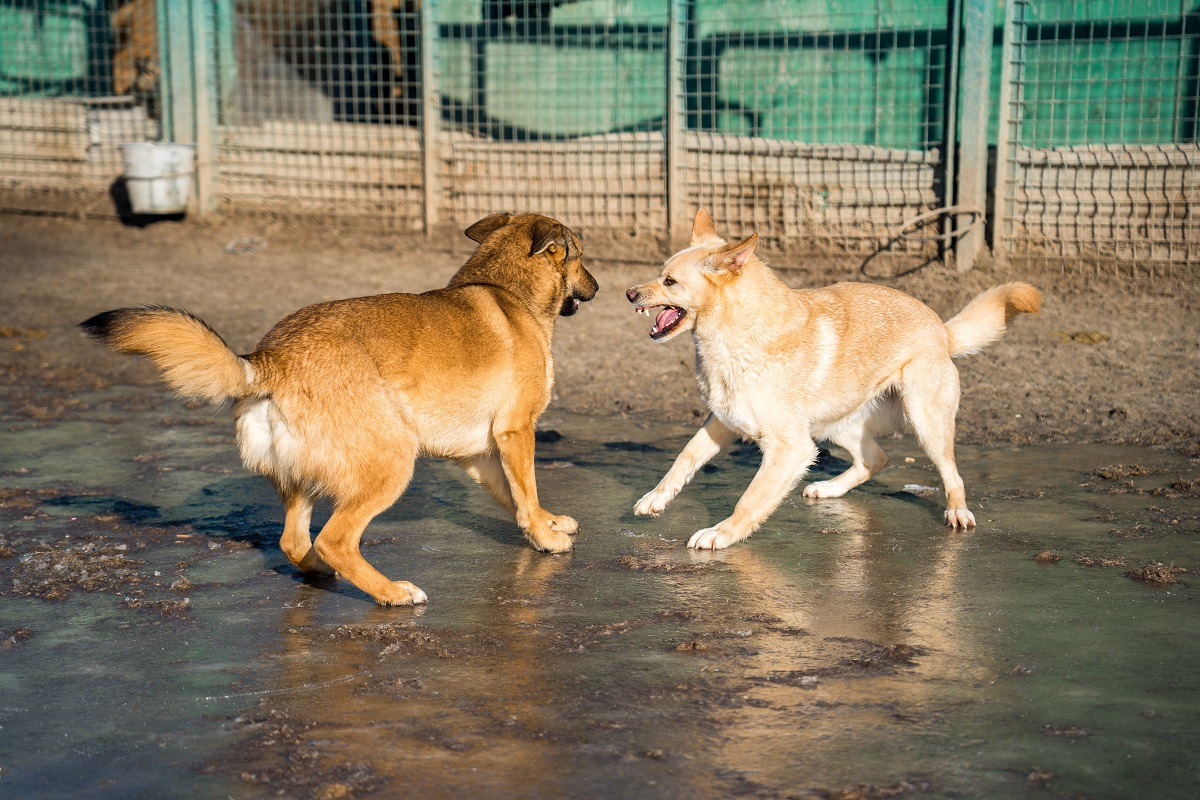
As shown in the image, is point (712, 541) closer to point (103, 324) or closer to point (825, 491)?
point (825, 491)

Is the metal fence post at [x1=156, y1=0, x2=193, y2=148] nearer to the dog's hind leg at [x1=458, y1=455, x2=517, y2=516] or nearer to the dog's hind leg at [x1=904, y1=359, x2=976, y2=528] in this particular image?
the dog's hind leg at [x1=458, y1=455, x2=517, y2=516]

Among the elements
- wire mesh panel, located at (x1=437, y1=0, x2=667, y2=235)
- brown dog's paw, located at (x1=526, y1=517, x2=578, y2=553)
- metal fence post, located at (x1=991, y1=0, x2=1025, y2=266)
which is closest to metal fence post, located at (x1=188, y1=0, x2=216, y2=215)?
wire mesh panel, located at (x1=437, y1=0, x2=667, y2=235)

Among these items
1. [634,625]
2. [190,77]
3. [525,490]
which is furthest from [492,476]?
[190,77]

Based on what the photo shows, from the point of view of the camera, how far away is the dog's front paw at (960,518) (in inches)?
202

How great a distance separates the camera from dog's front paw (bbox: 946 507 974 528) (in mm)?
5141

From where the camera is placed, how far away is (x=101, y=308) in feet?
32.8

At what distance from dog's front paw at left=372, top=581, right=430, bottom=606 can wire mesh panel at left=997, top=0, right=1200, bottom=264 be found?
7050 millimetres

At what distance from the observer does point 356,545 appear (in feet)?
14.0

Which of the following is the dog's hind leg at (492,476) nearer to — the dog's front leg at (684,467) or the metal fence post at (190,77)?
the dog's front leg at (684,467)

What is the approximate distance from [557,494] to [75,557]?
7.14 feet

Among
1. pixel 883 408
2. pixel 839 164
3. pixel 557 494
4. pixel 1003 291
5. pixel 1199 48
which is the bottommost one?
pixel 557 494

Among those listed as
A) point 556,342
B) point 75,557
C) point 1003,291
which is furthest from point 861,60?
point 75,557

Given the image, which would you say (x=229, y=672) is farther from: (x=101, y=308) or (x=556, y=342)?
(x=101, y=308)

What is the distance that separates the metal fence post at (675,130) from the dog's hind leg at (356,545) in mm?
6982
